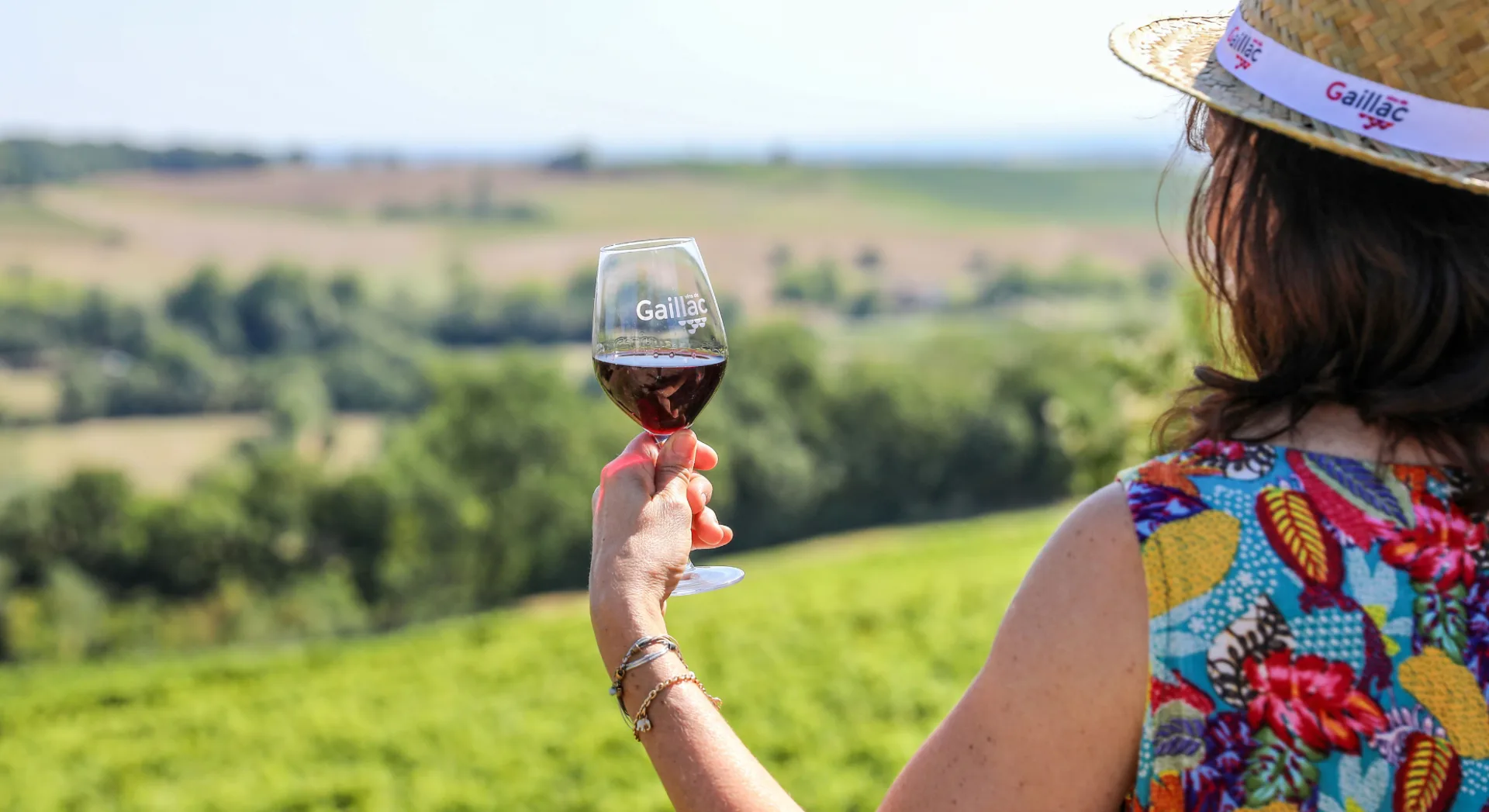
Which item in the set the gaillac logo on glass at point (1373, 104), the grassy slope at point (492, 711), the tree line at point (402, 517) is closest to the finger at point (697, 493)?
the gaillac logo on glass at point (1373, 104)

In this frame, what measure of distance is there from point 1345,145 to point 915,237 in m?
69.0

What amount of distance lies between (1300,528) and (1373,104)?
449mm

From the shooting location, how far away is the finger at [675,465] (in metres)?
1.64

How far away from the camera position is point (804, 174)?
73.5m

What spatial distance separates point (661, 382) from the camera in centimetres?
182

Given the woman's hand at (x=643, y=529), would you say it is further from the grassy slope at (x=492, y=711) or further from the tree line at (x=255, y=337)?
the tree line at (x=255, y=337)

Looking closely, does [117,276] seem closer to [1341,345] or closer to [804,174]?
[804,174]

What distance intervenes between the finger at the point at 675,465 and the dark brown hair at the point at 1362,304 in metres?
0.65

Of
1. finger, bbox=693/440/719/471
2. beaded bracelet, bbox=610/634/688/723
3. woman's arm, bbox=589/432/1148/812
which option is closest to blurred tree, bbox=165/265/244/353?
finger, bbox=693/440/719/471

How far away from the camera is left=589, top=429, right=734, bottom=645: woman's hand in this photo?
1.51 metres

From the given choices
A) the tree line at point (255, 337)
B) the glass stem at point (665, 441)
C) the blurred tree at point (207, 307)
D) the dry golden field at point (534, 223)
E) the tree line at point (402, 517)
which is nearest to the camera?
the glass stem at point (665, 441)

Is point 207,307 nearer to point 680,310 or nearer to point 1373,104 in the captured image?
point 680,310

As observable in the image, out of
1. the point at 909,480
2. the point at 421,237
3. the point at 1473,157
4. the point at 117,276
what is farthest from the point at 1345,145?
the point at 421,237

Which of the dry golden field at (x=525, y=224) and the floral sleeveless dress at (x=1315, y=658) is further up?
the floral sleeveless dress at (x=1315, y=658)
